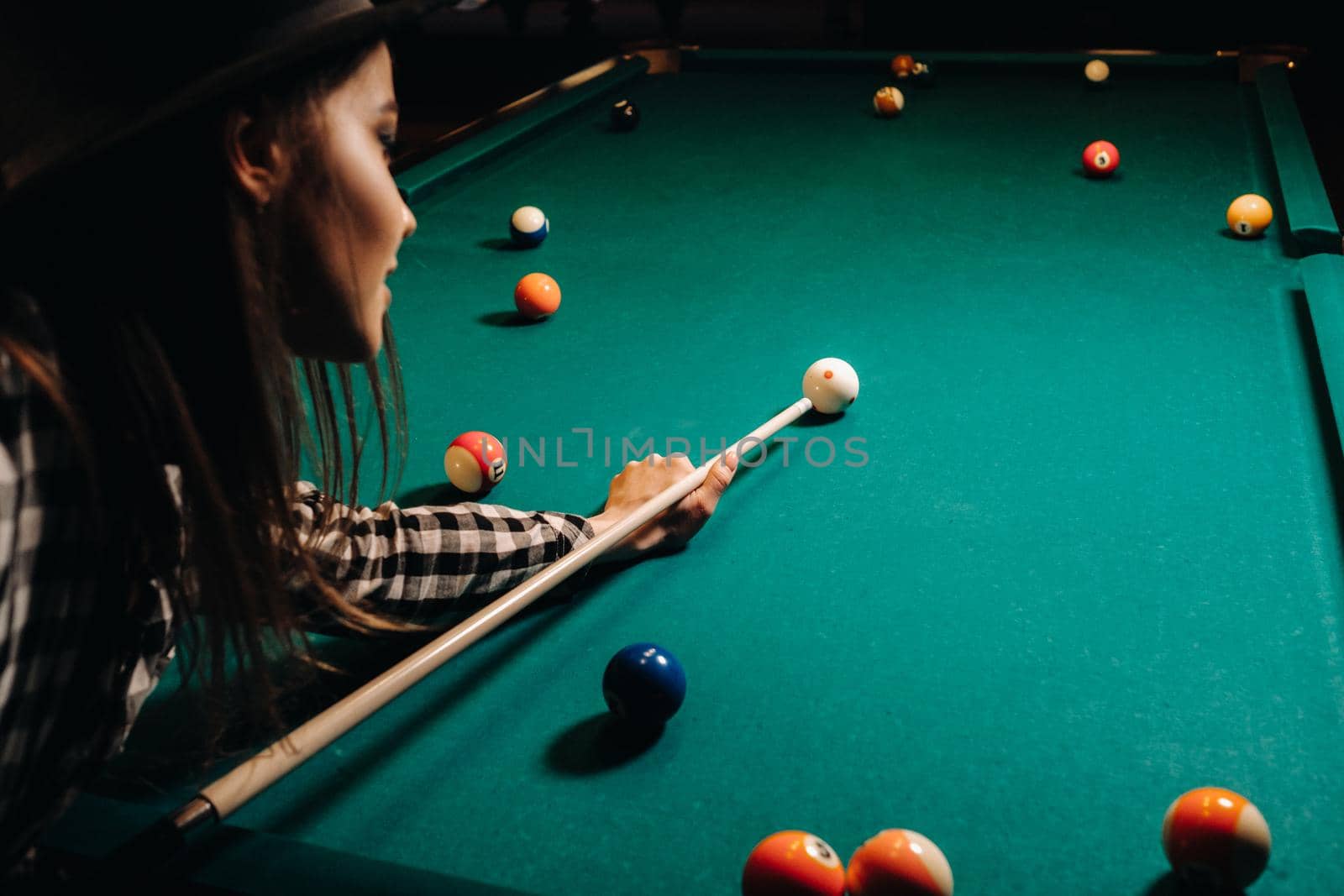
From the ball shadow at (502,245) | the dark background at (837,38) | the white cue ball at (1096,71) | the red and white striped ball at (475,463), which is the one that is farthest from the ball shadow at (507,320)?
the dark background at (837,38)

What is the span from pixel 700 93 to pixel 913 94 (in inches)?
28.4

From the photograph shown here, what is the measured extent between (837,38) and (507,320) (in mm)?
5469

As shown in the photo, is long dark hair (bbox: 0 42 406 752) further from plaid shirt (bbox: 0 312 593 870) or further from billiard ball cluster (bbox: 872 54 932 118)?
billiard ball cluster (bbox: 872 54 932 118)

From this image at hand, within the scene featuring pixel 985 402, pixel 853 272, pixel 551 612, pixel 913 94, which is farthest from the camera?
pixel 913 94

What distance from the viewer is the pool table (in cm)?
99

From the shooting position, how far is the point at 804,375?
1812mm

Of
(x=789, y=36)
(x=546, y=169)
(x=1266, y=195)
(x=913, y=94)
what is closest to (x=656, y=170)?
(x=546, y=169)

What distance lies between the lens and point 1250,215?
2.31 metres

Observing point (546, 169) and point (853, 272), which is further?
point (546, 169)

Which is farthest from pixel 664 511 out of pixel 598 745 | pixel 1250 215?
pixel 1250 215

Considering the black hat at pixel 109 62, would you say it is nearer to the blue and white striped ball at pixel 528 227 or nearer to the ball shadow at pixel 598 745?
the ball shadow at pixel 598 745

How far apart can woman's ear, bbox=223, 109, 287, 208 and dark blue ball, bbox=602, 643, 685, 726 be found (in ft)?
1.78

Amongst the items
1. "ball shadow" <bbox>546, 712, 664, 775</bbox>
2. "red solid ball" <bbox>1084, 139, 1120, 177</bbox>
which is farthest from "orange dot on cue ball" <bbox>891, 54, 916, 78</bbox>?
"ball shadow" <bbox>546, 712, 664, 775</bbox>

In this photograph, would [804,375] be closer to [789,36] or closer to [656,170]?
[656,170]
